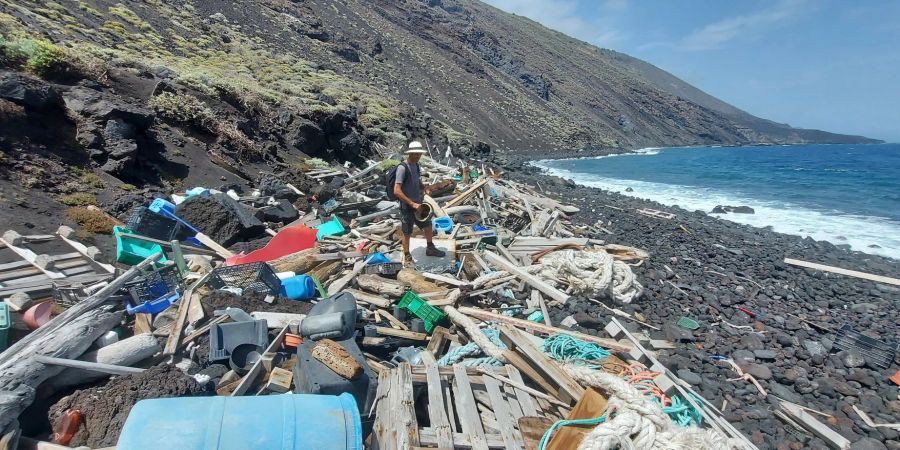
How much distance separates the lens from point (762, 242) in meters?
12.5

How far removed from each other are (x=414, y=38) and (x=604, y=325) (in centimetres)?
5768

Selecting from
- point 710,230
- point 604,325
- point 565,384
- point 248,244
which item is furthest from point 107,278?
Answer: point 710,230

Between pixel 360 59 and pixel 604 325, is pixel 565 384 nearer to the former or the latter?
pixel 604 325

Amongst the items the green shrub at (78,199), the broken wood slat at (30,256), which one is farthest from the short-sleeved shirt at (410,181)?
the green shrub at (78,199)

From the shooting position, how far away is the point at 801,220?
17.6 meters

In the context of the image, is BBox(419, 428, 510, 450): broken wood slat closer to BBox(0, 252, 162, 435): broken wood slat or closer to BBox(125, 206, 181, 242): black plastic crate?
BBox(0, 252, 162, 435): broken wood slat

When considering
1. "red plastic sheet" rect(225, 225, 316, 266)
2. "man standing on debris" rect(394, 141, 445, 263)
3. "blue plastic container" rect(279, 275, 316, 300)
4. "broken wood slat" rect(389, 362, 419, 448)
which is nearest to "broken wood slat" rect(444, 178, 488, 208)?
"man standing on debris" rect(394, 141, 445, 263)

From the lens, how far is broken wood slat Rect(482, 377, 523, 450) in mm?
3244

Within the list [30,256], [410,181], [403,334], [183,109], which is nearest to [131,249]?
[30,256]

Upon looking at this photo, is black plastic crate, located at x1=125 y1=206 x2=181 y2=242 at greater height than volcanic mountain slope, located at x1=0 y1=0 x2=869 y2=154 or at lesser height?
lesser

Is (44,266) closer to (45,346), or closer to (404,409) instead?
(45,346)

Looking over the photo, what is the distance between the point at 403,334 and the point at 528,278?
2.43 m

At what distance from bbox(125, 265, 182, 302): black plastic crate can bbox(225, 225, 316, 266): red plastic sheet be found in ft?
3.86

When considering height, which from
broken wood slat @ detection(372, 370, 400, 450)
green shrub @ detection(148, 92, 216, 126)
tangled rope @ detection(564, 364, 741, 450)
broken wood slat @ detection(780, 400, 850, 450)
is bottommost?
broken wood slat @ detection(780, 400, 850, 450)
